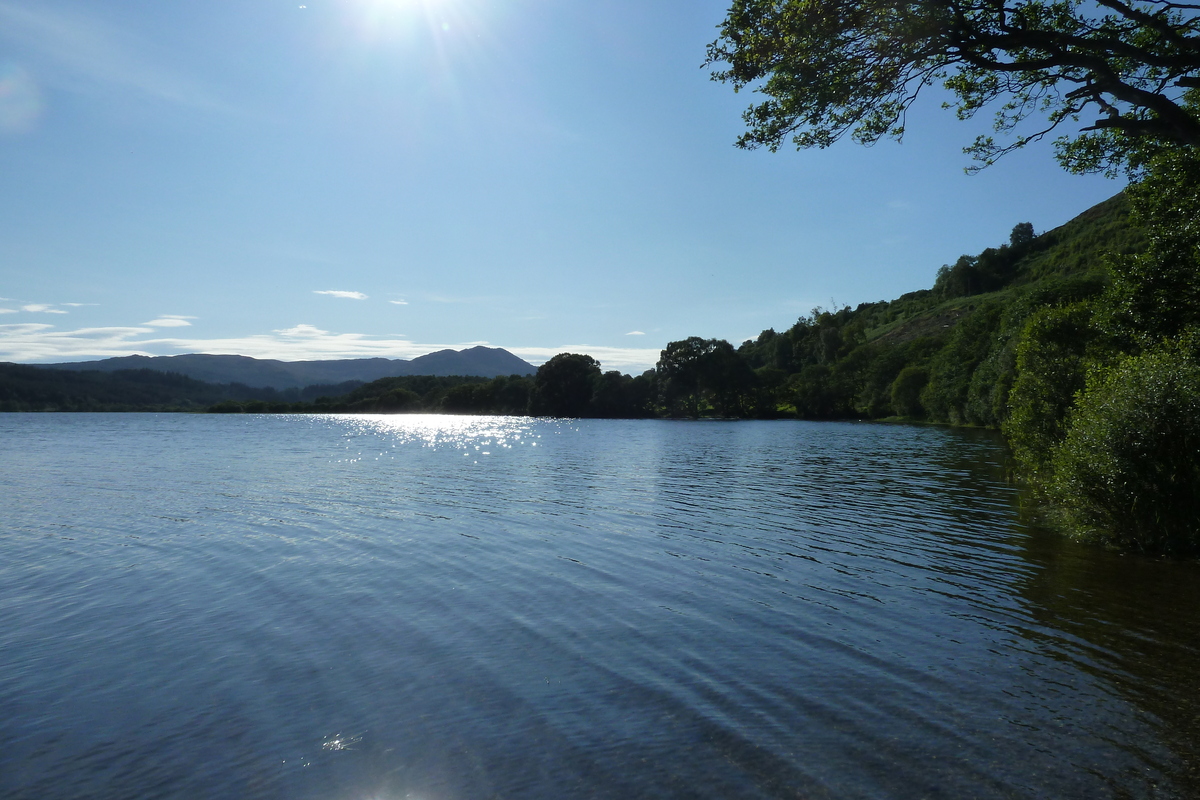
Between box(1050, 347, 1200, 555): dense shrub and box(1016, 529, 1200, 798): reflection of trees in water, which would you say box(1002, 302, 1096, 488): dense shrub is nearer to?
box(1050, 347, 1200, 555): dense shrub

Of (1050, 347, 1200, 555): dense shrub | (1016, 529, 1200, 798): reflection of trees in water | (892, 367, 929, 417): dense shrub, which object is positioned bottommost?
(1016, 529, 1200, 798): reflection of trees in water

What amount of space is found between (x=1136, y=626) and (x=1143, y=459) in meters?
6.39

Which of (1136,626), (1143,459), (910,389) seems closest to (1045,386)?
(1143,459)

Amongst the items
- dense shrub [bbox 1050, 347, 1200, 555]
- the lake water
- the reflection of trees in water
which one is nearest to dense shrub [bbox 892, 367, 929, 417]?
the lake water

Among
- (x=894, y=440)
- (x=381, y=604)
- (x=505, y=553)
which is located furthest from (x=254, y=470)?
(x=894, y=440)

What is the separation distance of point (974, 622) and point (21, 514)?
3076cm

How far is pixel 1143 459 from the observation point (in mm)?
16469

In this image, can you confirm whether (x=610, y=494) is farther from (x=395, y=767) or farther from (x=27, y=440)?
(x=27, y=440)

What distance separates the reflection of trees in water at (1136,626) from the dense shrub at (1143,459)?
846 millimetres

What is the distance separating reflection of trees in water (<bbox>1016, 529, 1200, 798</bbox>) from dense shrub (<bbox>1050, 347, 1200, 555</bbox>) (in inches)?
33.3

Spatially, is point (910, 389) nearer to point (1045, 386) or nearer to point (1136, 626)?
point (1045, 386)

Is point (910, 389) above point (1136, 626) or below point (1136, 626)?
above

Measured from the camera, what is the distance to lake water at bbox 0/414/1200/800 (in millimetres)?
7426

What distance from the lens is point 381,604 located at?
13.8m
